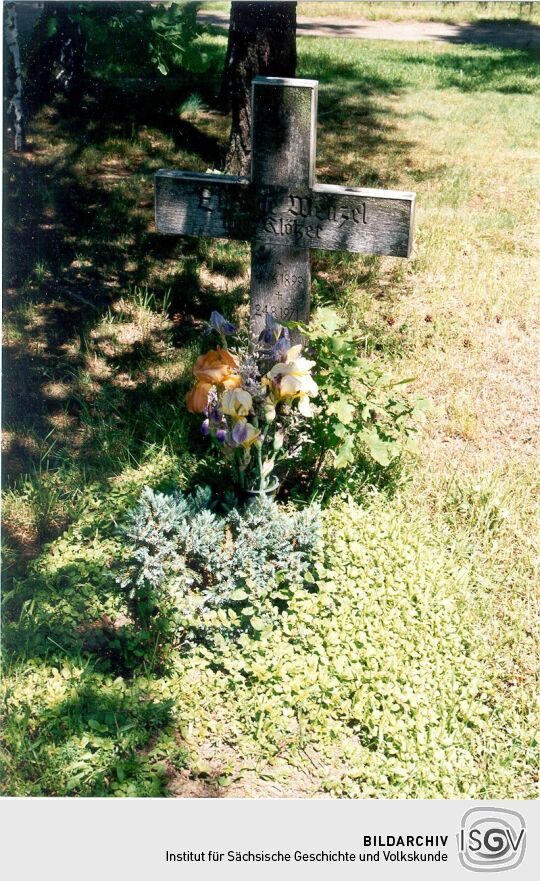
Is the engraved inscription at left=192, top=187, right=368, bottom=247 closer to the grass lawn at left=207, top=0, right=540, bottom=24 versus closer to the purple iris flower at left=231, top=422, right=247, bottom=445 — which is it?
the purple iris flower at left=231, top=422, right=247, bottom=445

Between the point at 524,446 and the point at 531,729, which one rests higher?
the point at 524,446

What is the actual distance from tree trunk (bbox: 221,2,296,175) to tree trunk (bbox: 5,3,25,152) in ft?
5.49

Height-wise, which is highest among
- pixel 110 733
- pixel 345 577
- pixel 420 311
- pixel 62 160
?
pixel 62 160

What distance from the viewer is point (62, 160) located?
779cm

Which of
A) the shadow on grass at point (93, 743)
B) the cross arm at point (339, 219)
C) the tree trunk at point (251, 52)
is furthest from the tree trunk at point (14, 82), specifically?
the shadow on grass at point (93, 743)

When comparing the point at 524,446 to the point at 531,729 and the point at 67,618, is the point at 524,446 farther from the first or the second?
the point at 67,618

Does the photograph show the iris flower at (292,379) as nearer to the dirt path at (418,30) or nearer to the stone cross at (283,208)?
the stone cross at (283,208)

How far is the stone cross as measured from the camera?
11.7ft

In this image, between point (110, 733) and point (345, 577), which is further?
point (345, 577)

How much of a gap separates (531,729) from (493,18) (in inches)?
574

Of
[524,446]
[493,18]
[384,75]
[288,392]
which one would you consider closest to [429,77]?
[384,75]

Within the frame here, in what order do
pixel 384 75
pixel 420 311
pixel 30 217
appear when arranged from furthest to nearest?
pixel 384 75 → pixel 30 217 → pixel 420 311

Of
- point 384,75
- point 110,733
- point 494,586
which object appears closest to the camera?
point 110,733

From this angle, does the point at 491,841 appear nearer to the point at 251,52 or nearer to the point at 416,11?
the point at 251,52
